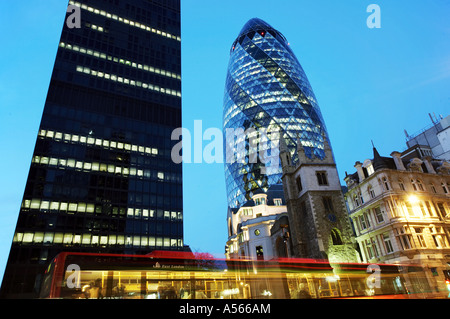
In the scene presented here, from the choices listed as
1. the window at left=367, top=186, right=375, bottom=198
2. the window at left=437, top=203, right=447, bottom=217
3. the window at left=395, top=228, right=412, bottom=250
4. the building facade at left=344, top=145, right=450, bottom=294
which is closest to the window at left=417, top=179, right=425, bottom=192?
the building facade at left=344, top=145, right=450, bottom=294

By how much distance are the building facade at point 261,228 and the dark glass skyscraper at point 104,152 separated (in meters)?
15.2

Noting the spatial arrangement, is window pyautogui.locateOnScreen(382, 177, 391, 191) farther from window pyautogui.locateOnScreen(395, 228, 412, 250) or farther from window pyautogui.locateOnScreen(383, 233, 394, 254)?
window pyautogui.locateOnScreen(383, 233, 394, 254)

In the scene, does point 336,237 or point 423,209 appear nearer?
point 423,209

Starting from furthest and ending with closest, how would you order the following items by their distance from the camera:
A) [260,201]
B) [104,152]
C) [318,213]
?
[260,201], [104,152], [318,213]

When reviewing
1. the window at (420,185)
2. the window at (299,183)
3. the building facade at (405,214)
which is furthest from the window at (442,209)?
the window at (299,183)

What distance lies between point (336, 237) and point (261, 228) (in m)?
23.5

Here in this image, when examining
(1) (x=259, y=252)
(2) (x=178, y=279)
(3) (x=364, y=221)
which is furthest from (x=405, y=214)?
(2) (x=178, y=279)

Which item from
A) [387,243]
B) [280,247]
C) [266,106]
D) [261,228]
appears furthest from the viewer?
[266,106]

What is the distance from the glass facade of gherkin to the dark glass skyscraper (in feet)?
112

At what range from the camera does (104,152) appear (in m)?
73.9

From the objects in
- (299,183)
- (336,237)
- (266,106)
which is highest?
(266,106)

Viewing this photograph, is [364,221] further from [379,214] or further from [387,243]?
[387,243]

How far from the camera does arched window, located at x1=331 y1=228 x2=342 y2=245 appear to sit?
1577 inches

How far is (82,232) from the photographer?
208 feet
